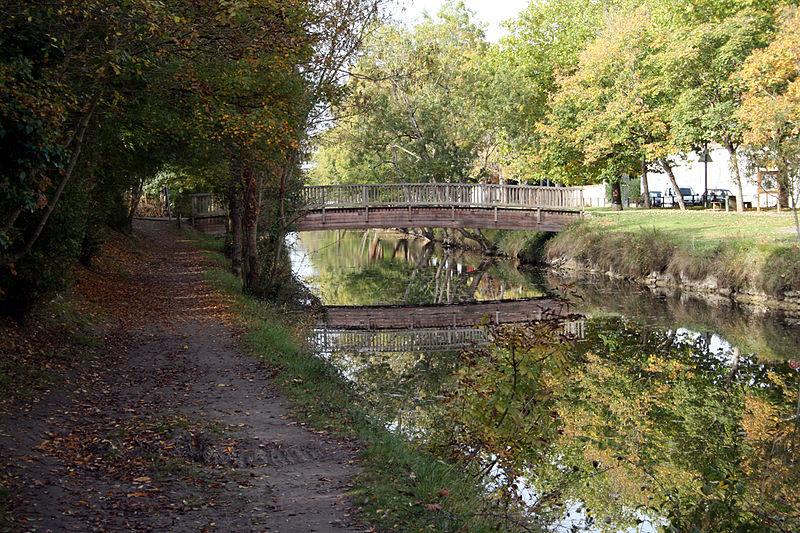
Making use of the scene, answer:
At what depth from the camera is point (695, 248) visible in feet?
77.1

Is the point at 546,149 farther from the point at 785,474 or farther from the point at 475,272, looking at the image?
the point at 785,474

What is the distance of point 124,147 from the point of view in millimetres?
17625

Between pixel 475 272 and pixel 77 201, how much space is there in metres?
21.9

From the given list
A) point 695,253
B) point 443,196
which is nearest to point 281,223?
point 695,253

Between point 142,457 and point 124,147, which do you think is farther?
point 124,147

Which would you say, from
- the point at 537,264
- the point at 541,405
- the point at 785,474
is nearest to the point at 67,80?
the point at 541,405

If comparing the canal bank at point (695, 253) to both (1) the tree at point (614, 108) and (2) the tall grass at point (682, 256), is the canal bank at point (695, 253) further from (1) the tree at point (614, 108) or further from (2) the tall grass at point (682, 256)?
(1) the tree at point (614, 108)

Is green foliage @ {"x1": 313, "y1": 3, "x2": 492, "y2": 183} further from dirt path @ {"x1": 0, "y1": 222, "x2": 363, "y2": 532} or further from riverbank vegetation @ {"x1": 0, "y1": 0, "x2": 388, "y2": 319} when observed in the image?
dirt path @ {"x1": 0, "y1": 222, "x2": 363, "y2": 532}

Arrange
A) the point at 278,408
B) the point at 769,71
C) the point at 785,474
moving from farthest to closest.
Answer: the point at 769,71, the point at 278,408, the point at 785,474

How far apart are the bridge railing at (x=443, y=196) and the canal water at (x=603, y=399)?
741 centimetres

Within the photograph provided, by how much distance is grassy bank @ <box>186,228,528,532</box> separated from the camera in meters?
5.81

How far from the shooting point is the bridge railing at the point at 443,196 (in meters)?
29.8

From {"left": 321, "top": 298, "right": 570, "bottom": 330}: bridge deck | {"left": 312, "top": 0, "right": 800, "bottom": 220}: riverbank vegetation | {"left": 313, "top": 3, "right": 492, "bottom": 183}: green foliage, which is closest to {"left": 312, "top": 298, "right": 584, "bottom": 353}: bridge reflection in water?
{"left": 321, "top": 298, "right": 570, "bottom": 330}: bridge deck

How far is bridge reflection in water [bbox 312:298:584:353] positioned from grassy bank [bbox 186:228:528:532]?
12.1ft
